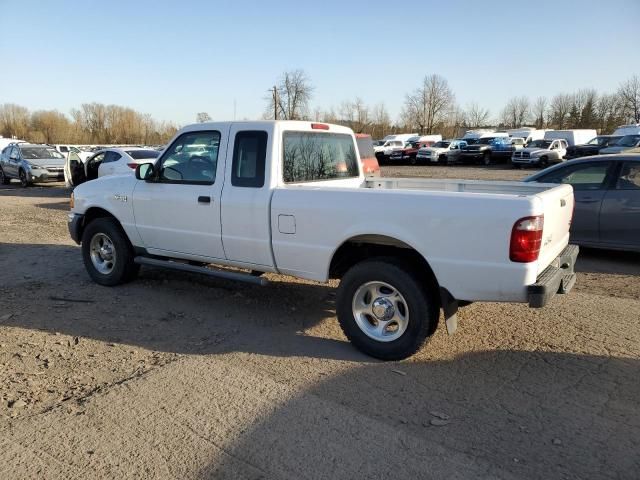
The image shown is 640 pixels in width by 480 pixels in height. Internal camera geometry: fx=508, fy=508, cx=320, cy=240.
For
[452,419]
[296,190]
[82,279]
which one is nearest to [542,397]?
[452,419]

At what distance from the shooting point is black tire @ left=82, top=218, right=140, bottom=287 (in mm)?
6117

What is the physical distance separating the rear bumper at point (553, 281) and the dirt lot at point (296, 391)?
24.1 inches

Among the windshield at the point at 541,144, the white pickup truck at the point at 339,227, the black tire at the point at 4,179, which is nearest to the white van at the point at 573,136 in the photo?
the windshield at the point at 541,144

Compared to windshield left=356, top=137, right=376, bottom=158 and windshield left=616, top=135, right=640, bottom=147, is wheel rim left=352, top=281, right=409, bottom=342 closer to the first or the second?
windshield left=356, top=137, right=376, bottom=158

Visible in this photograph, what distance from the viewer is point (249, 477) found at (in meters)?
2.71

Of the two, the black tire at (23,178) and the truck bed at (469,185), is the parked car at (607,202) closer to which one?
the truck bed at (469,185)

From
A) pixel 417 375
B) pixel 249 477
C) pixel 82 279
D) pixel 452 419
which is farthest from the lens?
pixel 82 279

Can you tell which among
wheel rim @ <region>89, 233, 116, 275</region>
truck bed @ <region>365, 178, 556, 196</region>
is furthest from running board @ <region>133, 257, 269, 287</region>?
truck bed @ <region>365, 178, 556, 196</region>

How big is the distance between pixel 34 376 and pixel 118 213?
2.57 m

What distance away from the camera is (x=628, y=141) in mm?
32750

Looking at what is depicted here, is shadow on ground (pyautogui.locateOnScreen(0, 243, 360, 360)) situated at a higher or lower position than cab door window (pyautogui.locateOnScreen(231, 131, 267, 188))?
lower

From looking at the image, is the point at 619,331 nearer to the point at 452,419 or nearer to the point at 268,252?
the point at 452,419

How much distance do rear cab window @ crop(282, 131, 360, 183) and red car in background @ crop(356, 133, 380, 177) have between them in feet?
20.6

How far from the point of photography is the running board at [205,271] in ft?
16.1
